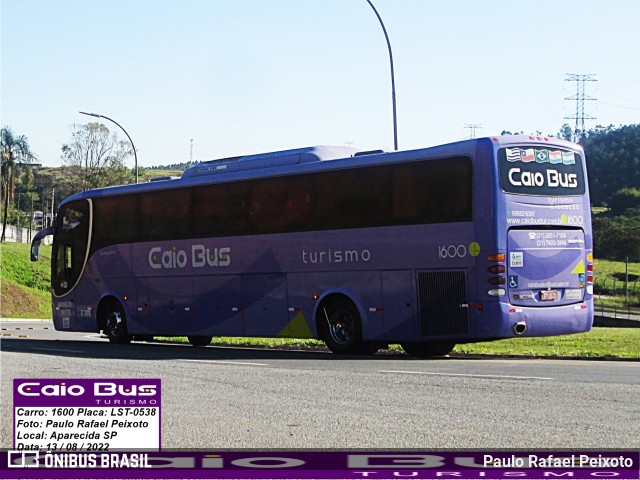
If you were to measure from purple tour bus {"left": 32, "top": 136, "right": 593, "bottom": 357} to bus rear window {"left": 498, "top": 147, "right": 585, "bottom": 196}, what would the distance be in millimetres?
27

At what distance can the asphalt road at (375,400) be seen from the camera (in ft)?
31.4

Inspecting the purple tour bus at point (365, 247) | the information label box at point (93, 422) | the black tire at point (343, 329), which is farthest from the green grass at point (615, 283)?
the information label box at point (93, 422)

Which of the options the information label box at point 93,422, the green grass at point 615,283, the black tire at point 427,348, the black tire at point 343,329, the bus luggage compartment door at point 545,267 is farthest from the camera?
the green grass at point 615,283

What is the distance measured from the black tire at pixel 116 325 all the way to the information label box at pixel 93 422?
1798cm

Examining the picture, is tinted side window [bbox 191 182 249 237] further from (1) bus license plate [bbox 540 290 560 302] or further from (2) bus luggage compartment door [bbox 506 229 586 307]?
(1) bus license plate [bbox 540 290 560 302]

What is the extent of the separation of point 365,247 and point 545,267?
336 centimetres

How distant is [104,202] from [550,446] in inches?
777

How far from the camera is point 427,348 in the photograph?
71.9 feet

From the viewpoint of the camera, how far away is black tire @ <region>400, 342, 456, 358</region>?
21828mm

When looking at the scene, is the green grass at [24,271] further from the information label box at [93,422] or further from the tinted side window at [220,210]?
the information label box at [93,422]

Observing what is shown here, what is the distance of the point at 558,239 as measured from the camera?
2003cm

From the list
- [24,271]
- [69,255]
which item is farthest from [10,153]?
[69,255]

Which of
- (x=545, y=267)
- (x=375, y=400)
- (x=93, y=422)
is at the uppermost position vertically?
(x=545, y=267)

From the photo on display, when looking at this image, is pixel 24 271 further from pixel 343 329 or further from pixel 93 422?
pixel 93 422
